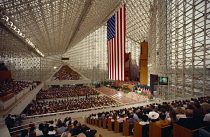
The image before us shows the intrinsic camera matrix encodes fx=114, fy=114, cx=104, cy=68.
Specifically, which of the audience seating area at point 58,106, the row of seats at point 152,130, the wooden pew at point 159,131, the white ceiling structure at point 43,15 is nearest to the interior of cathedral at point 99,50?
the white ceiling structure at point 43,15

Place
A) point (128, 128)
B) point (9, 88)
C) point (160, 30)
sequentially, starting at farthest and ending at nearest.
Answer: point (160, 30), point (9, 88), point (128, 128)

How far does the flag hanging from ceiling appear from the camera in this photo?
1112 centimetres

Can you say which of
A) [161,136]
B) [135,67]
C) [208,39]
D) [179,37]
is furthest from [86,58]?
[161,136]

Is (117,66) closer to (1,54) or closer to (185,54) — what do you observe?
(185,54)

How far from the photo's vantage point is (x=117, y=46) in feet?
38.9

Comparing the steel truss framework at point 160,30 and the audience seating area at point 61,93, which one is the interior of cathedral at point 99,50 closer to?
the steel truss framework at point 160,30

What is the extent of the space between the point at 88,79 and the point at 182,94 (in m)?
23.9

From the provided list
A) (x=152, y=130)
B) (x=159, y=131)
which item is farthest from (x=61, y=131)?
(x=159, y=131)

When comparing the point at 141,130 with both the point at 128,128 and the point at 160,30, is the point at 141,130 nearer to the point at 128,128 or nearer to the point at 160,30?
the point at 128,128

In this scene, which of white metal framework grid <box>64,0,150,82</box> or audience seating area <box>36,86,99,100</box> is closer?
audience seating area <box>36,86,99,100</box>

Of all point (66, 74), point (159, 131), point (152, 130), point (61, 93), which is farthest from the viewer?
→ point (66, 74)

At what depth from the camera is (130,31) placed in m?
30.4

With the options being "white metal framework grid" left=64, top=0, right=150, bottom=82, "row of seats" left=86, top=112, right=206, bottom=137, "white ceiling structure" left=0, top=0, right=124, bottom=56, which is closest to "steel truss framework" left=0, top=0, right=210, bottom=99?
"white ceiling structure" left=0, top=0, right=124, bottom=56

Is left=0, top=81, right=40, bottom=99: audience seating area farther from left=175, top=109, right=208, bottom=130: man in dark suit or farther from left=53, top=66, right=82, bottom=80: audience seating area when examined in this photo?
left=53, top=66, right=82, bottom=80: audience seating area
